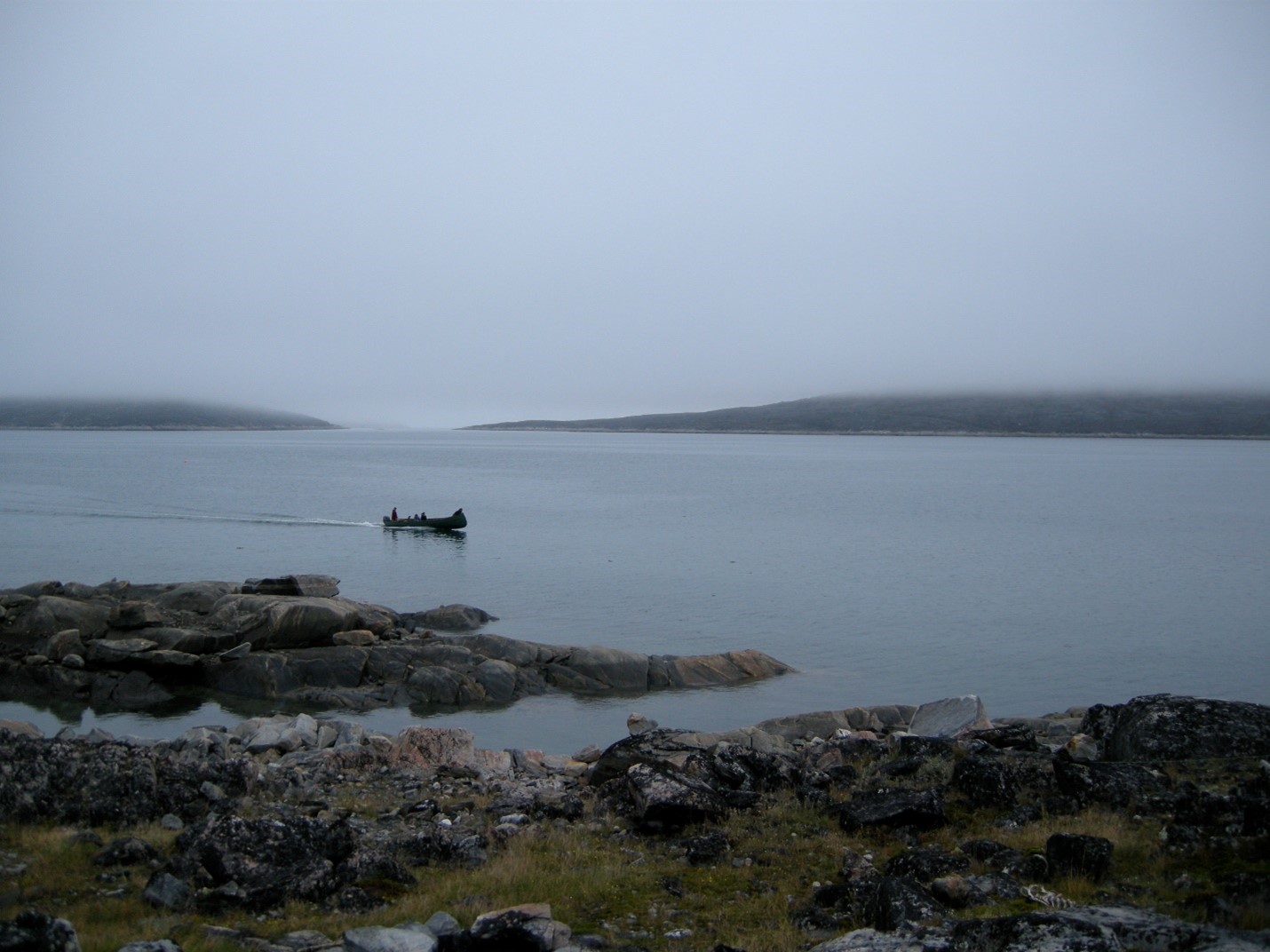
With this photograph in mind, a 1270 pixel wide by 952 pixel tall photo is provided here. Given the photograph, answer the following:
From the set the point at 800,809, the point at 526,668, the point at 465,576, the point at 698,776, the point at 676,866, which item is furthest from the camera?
the point at 465,576

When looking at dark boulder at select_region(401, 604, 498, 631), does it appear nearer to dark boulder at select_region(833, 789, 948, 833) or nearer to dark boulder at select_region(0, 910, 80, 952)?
dark boulder at select_region(833, 789, 948, 833)

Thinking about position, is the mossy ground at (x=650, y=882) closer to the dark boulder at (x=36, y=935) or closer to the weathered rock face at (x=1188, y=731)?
the dark boulder at (x=36, y=935)

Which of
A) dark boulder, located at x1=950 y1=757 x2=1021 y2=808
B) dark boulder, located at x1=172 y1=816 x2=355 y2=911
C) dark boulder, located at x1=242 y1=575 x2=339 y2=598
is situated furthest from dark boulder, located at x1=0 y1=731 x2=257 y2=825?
dark boulder, located at x1=242 y1=575 x2=339 y2=598

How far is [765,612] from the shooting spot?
1532 inches

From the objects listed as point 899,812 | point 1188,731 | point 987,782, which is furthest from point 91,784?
point 1188,731

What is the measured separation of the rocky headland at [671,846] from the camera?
7.51 metres

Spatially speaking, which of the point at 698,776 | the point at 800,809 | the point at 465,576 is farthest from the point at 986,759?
the point at 465,576

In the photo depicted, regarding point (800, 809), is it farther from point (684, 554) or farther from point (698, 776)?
point (684, 554)

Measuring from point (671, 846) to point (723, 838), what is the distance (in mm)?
595

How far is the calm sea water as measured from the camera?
28688 millimetres

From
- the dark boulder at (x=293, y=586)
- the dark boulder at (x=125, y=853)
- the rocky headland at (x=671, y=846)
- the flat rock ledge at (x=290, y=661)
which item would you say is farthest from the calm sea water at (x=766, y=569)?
the dark boulder at (x=125, y=853)

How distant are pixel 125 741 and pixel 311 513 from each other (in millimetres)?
59754

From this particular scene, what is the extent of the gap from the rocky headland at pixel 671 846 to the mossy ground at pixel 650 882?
0.11ft

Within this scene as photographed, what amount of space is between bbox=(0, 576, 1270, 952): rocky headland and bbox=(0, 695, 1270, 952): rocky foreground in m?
0.03
